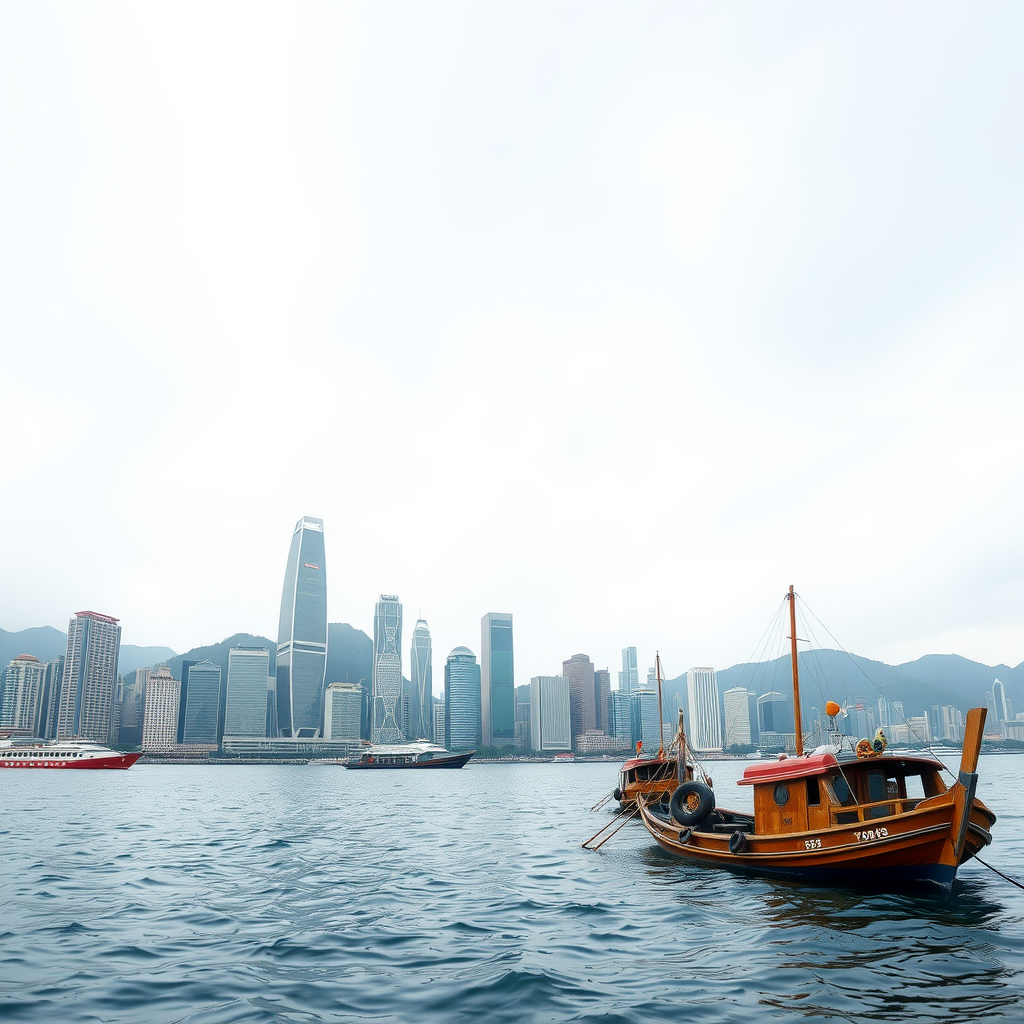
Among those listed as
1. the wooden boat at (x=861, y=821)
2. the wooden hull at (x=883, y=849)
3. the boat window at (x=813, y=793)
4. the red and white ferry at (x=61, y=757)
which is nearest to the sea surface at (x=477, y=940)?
the wooden hull at (x=883, y=849)

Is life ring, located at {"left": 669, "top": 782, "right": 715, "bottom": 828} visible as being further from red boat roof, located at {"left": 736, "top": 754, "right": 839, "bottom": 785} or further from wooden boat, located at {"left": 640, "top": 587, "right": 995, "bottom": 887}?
red boat roof, located at {"left": 736, "top": 754, "right": 839, "bottom": 785}

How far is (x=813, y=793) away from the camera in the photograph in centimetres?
2353

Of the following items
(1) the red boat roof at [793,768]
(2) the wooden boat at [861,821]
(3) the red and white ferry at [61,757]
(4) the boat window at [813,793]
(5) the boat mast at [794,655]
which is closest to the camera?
(2) the wooden boat at [861,821]

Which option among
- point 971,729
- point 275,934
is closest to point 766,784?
point 971,729

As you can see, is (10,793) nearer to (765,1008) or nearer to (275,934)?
(275,934)

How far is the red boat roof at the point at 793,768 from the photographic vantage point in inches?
915

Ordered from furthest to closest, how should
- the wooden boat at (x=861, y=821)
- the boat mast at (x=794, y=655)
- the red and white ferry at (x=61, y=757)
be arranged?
the red and white ferry at (x=61, y=757) < the boat mast at (x=794, y=655) < the wooden boat at (x=861, y=821)

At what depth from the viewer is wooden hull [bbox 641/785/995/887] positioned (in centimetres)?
2031

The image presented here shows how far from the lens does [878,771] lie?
23.1 meters

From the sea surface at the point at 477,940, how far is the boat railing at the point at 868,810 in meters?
2.10

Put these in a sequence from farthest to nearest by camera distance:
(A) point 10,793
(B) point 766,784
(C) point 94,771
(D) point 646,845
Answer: (C) point 94,771 < (A) point 10,793 < (D) point 646,845 < (B) point 766,784

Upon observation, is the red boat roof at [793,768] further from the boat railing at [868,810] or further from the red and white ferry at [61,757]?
Result: the red and white ferry at [61,757]

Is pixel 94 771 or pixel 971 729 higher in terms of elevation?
pixel 971 729

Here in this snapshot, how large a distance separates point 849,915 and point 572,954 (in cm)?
810
